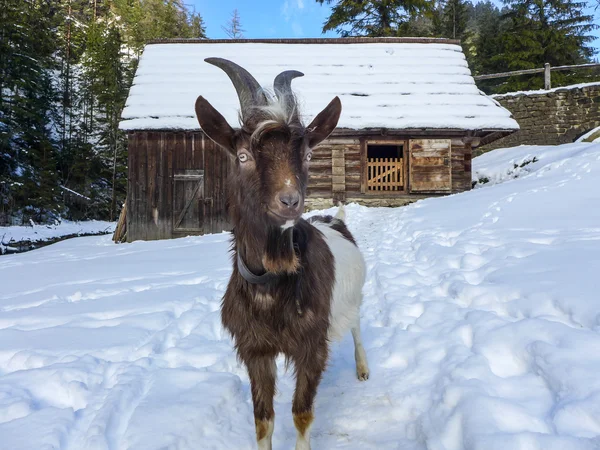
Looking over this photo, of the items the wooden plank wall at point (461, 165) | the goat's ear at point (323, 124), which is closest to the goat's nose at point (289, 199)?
the goat's ear at point (323, 124)

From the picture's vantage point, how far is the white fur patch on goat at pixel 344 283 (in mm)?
2457

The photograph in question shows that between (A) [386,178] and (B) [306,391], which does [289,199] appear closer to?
(B) [306,391]

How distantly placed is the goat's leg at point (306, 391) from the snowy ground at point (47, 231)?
621 inches

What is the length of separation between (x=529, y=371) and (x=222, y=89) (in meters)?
13.5

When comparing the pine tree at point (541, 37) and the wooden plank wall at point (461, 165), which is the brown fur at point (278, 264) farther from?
the pine tree at point (541, 37)

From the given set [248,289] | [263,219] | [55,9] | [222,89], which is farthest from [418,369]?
[55,9]

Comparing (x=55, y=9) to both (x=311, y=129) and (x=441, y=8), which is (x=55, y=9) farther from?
(x=311, y=129)

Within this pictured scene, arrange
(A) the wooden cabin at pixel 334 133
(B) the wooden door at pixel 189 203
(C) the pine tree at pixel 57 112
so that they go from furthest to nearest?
(C) the pine tree at pixel 57 112, (B) the wooden door at pixel 189 203, (A) the wooden cabin at pixel 334 133

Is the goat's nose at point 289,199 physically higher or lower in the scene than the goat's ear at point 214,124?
lower

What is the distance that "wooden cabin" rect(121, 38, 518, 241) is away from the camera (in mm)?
12250

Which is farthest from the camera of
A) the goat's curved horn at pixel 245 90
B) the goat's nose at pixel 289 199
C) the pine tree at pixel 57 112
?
the pine tree at pixel 57 112

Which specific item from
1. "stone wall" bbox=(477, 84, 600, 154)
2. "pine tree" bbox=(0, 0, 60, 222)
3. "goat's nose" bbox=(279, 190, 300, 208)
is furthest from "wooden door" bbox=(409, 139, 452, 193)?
"pine tree" bbox=(0, 0, 60, 222)

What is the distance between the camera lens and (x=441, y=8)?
33875mm

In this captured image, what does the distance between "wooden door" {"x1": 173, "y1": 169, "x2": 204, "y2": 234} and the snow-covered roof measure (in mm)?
1755
